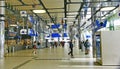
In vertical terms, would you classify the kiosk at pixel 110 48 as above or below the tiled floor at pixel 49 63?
above

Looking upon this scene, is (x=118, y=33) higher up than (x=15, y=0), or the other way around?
(x=15, y=0)

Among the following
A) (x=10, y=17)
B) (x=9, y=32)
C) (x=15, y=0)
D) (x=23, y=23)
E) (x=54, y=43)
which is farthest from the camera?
(x=54, y=43)

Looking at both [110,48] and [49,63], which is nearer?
[110,48]

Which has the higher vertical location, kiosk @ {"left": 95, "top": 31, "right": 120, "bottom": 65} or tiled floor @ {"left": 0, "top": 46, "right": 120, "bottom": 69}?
kiosk @ {"left": 95, "top": 31, "right": 120, "bottom": 65}

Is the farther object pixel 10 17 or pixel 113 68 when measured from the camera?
pixel 10 17

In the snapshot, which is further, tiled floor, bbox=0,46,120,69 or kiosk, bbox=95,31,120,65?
kiosk, bbox=95,31,120,65

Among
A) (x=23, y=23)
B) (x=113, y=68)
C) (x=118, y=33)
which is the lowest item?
(x=113, y=68)

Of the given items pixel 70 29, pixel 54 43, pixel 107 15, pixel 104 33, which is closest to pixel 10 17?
pixel 107 15

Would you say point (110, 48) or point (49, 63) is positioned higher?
point (110, 48)

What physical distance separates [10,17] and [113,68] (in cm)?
1801

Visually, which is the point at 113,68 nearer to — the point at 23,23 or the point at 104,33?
the point at 104,33

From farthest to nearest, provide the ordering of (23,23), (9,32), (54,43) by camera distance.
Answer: (54,43), (23,23), (9,32)

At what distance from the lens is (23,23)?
3162cm

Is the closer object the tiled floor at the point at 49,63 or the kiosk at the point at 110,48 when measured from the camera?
the tiled floor at the point at 49,63
